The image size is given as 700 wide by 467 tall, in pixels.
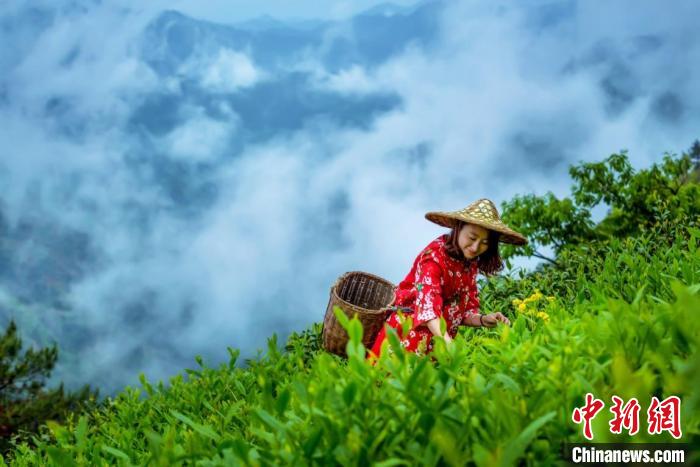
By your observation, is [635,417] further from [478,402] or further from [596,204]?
[596,204]

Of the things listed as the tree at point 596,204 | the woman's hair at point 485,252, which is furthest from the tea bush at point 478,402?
the tree at point 596,204

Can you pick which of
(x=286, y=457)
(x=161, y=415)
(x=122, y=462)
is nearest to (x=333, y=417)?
(x=286, y=457)

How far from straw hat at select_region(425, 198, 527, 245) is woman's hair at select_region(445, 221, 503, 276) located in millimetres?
71

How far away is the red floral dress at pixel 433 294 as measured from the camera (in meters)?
4.53

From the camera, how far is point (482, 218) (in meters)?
4.55

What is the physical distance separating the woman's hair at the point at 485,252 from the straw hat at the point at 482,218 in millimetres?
71

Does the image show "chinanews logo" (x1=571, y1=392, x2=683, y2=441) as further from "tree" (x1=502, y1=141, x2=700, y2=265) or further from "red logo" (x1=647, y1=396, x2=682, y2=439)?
"tree" (x1=502, y1=141, x2=700, y2=265)

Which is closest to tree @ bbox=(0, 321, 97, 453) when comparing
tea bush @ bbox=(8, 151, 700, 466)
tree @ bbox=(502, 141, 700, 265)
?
tree @ bbox=(502, 141, 700, 265)

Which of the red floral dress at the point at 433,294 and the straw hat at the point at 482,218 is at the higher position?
the straw hat at the point at 482,218

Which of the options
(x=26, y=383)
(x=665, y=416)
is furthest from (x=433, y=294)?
(x=26, y=383)

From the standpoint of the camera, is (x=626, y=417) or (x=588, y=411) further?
(x=588, y=411)

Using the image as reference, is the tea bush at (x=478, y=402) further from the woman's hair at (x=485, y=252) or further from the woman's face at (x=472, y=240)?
the woman's hair at (x=485, y=252)

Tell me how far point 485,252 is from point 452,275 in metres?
0.36

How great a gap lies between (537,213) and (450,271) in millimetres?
6545
